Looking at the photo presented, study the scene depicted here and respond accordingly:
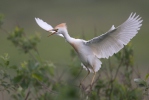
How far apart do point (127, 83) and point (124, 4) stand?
12.4 metres

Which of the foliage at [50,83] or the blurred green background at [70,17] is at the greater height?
the blurred green background at [70,17]

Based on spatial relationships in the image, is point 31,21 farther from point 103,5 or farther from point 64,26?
point 64,26

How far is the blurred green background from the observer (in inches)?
579

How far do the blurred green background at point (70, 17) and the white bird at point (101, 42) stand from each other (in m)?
7.48

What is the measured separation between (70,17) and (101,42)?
38.0ft

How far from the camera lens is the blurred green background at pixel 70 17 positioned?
14719mm

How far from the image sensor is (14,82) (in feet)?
17.7

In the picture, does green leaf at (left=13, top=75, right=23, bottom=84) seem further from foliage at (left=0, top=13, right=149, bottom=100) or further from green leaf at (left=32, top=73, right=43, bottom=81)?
green leaf at (left=32, top=73, right=43, bottom=81)

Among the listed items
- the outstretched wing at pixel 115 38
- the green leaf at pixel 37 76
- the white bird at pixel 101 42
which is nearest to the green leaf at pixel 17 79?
the green leaf at pixel 37 76

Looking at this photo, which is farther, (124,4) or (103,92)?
(124,4)

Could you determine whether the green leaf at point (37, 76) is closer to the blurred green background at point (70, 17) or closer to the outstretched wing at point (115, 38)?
the outstretched wing at point (115, 38)

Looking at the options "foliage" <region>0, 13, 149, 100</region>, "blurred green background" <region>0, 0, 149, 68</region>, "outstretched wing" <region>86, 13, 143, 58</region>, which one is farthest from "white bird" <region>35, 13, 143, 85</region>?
"blurred green background" <region>0, 0, 149, 68</region>

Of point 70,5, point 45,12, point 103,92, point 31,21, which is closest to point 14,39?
point 103,92

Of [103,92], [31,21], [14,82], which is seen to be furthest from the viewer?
[31,21]
